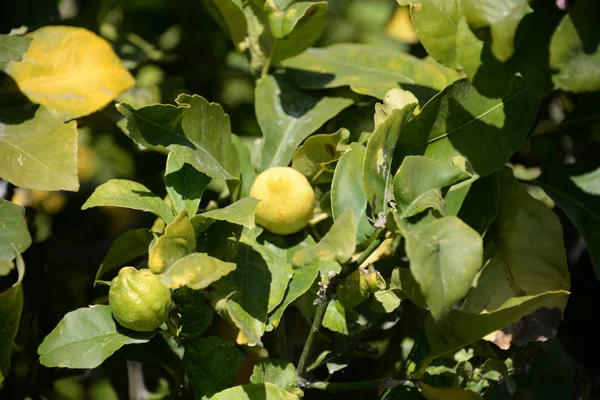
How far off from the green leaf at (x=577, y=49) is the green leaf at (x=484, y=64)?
5 centimetres

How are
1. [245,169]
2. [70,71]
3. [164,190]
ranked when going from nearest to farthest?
[245,169]
[70,71]
[164,190]

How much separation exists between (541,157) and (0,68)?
821 millimetres

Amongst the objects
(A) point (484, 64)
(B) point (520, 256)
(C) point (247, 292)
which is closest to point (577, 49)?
(A) point (484, 64)

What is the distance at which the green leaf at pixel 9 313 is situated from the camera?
2.45ft

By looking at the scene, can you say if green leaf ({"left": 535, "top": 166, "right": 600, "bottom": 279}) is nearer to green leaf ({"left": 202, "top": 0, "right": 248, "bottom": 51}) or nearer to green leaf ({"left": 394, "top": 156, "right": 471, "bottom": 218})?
green leaf ({"left": 394, "top": 156, "right": 471, "bottom": 218})

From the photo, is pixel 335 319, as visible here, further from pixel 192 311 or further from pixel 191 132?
pixel 191 132

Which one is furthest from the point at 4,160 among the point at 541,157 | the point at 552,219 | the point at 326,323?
the point at 541,157

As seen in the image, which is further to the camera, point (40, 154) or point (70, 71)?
point (70, 71)

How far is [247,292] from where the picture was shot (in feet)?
2.61

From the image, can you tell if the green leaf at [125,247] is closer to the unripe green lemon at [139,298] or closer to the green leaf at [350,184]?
the unripe green lemon at [139,298]

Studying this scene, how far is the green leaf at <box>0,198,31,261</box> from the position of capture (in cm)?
Result: 78

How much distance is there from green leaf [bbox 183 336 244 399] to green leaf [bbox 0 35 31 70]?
0.40m

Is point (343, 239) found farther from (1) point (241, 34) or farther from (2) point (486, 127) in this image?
(1) point (241, 34)

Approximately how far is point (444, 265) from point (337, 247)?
96 millimetres
